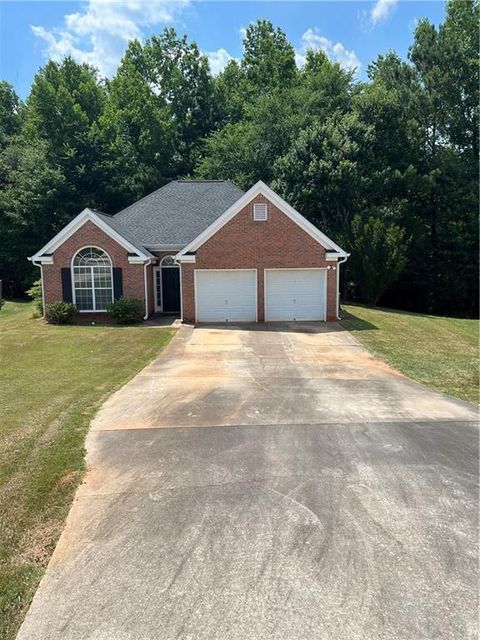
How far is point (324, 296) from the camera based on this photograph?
1992cm

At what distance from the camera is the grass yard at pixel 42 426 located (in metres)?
4.10

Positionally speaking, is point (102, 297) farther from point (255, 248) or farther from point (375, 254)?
point (375, 254)

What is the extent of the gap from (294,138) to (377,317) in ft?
51.2

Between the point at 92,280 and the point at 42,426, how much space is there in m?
13.7

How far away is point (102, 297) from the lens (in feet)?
66.9

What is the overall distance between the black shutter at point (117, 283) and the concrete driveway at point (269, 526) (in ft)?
39.2

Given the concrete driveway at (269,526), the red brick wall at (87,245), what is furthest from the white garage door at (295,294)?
the concrete driveway at (269,526)

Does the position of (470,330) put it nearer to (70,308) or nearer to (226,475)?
(70,308)

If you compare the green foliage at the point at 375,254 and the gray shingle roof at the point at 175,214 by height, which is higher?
the gray shingle roof at the point at 175,214

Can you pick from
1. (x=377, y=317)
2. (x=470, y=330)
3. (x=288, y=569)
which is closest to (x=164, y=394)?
(x=288, y=569)

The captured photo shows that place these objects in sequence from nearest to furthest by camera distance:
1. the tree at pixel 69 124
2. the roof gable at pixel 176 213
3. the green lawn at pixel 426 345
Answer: the green lawn at pixel 426 345, the roof gable at pixel 176 213, the tree at pixel 69 124

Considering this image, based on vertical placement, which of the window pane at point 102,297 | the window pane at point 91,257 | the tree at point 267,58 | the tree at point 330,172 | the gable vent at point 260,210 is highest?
the tree at point 267,58

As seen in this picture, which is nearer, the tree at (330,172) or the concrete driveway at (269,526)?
the concrete driveway at (269,526)

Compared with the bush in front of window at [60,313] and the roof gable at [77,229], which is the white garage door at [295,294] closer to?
the roof gable at [77,229]
